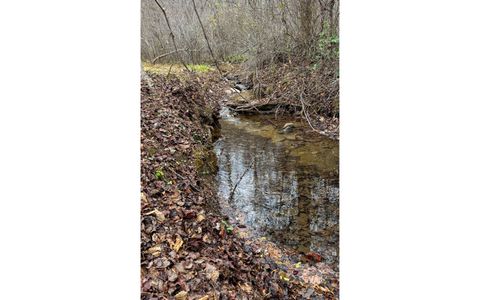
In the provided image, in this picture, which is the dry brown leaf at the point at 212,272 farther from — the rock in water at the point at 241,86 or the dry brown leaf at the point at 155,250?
the rock in water at the point at 241,86

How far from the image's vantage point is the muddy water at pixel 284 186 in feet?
12.9

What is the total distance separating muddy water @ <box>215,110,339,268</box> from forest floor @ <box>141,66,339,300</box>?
0.97 feet

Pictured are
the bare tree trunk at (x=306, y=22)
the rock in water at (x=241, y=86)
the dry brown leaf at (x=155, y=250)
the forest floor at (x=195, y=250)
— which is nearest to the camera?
the forest floor at (x=195, y=250)

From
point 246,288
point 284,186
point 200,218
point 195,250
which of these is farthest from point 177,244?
point 284,186

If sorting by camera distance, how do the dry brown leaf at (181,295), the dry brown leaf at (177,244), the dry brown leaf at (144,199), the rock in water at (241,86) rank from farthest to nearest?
the rock in water at (241,86), the dry brown leaf at (144,199), the dry brown leaf at (177,244), the dry brown leaf at (181,295)

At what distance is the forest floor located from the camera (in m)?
2.21

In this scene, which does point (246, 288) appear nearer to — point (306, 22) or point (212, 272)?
point (212, 272)

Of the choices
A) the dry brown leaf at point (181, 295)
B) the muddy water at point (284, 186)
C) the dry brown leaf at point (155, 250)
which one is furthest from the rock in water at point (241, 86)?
the dry brown leaf at point (181, 295)

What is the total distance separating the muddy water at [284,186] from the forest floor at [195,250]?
30 centimetres

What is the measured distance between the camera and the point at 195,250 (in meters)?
2.60

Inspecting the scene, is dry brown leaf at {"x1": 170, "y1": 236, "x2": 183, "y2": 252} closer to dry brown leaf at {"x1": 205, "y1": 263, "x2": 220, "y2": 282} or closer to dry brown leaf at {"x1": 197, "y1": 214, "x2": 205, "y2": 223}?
dry brown leaf at {"x1": 205, "y1": 263, "x2": 220, "y2": 282}

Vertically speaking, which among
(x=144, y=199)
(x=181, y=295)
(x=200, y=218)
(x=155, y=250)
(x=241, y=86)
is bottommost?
(x=181, y=295)

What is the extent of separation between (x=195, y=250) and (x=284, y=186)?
2.85m

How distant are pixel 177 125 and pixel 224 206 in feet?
6.09
